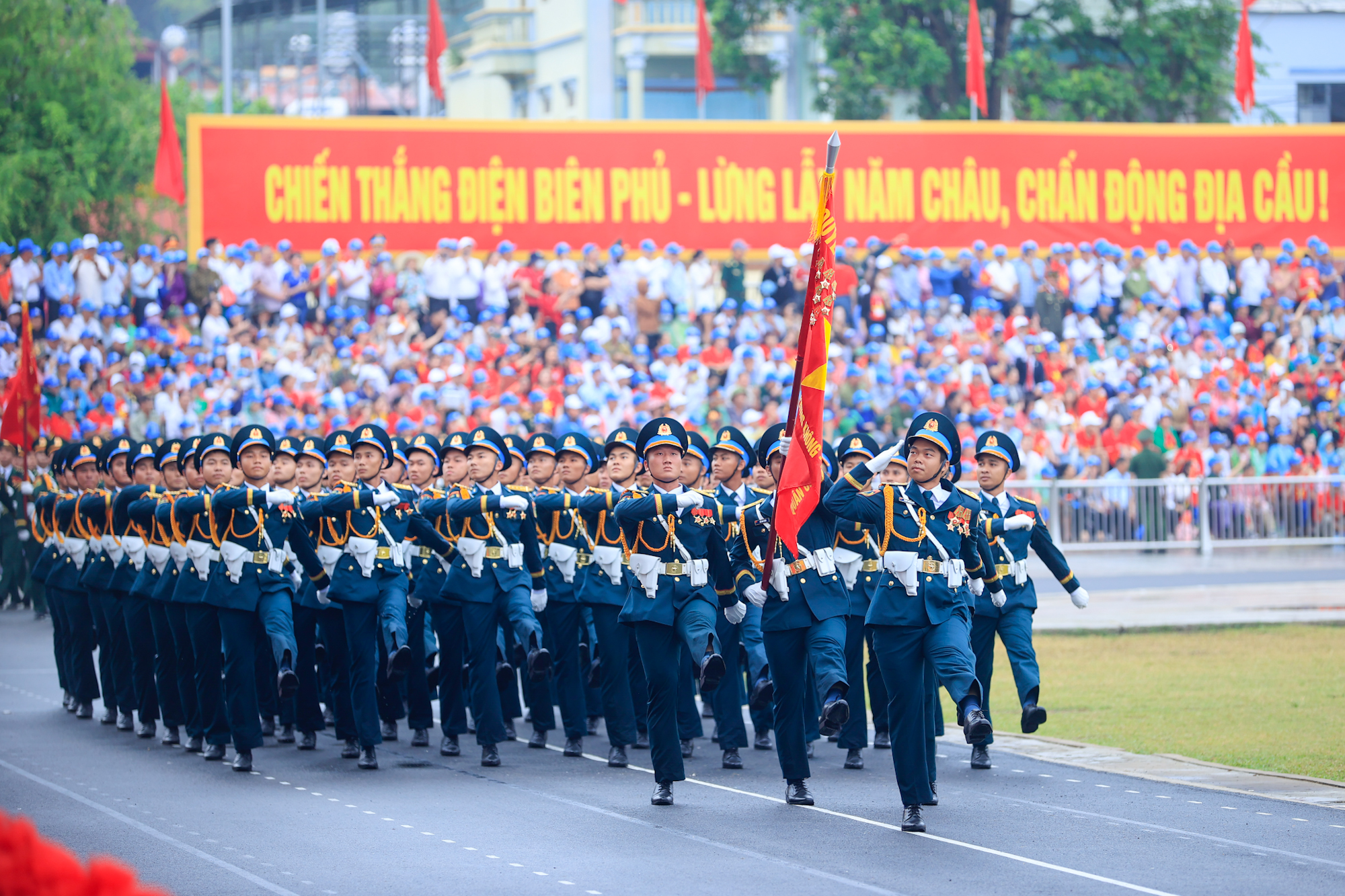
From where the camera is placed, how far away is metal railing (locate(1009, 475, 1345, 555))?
21.9 metres

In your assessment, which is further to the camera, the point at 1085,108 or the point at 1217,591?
the point at 1085,108

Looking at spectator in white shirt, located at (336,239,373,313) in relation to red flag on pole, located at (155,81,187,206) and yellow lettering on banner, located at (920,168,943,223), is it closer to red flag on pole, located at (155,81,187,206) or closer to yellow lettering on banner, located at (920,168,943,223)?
red flag on pole, located at (155,81,187,206)

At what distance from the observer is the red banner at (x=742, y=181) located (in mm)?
25453

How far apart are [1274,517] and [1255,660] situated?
8.02 metres

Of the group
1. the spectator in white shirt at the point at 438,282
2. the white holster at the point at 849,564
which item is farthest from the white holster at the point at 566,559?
the spectator in white shirt at the point at 438,282

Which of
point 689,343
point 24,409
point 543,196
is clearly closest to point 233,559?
point 24,409

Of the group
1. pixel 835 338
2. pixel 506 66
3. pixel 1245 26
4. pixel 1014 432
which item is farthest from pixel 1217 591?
pixel 506 66

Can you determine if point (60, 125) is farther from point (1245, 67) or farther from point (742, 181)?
point (1245, 67)

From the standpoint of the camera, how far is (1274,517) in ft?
73.9

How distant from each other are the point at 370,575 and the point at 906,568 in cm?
374

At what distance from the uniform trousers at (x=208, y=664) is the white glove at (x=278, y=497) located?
0.89 metres

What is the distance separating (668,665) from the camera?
9891mm

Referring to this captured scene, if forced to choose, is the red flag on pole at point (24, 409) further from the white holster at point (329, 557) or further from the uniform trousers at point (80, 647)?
the white holster at point (329, 557)

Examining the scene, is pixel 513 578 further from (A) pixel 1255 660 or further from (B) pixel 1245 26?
(B) pixel 1245 26
